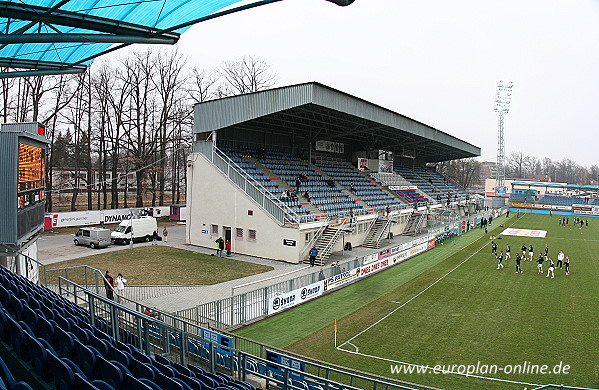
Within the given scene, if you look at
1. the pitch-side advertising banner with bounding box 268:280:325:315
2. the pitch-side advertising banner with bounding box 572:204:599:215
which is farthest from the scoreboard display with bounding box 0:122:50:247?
the pitch-side advertising banner with bounding box 572:204:599:215

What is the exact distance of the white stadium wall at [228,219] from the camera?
27953 mm

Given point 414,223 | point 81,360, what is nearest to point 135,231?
point 414,223

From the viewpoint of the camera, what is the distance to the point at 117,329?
34.4 ft

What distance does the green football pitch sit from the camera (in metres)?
12.9

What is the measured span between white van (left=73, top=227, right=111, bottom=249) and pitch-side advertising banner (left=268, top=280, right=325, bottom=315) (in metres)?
17.8

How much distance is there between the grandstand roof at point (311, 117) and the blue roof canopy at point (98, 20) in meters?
12.4

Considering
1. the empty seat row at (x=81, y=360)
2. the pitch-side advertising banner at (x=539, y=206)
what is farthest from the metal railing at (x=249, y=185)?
the pitch-side advertising banner at (x=539, y=206)

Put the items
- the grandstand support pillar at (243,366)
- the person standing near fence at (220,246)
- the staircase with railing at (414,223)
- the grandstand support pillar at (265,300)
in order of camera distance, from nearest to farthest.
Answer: the grandstand support pillar at (243,366)
the grandstand support pillar at (265,300)
the person standing near fence at (220,246)
the staircase with railing at (414,223)

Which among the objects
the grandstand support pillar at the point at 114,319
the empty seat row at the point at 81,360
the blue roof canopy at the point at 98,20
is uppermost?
the blue roof canopy at the point at 98,20

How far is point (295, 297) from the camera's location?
61.5 ft

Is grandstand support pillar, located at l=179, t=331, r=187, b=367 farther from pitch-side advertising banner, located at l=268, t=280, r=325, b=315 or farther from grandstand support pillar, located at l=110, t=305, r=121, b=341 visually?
pitch-side advertising banner, located at l=268, t=280, r=325, b=315

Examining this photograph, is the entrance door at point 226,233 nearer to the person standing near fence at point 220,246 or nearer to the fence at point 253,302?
the person standing near fence at point 220,246

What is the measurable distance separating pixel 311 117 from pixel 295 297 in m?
19.4

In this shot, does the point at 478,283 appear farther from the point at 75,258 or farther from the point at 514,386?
the point at 75,258
